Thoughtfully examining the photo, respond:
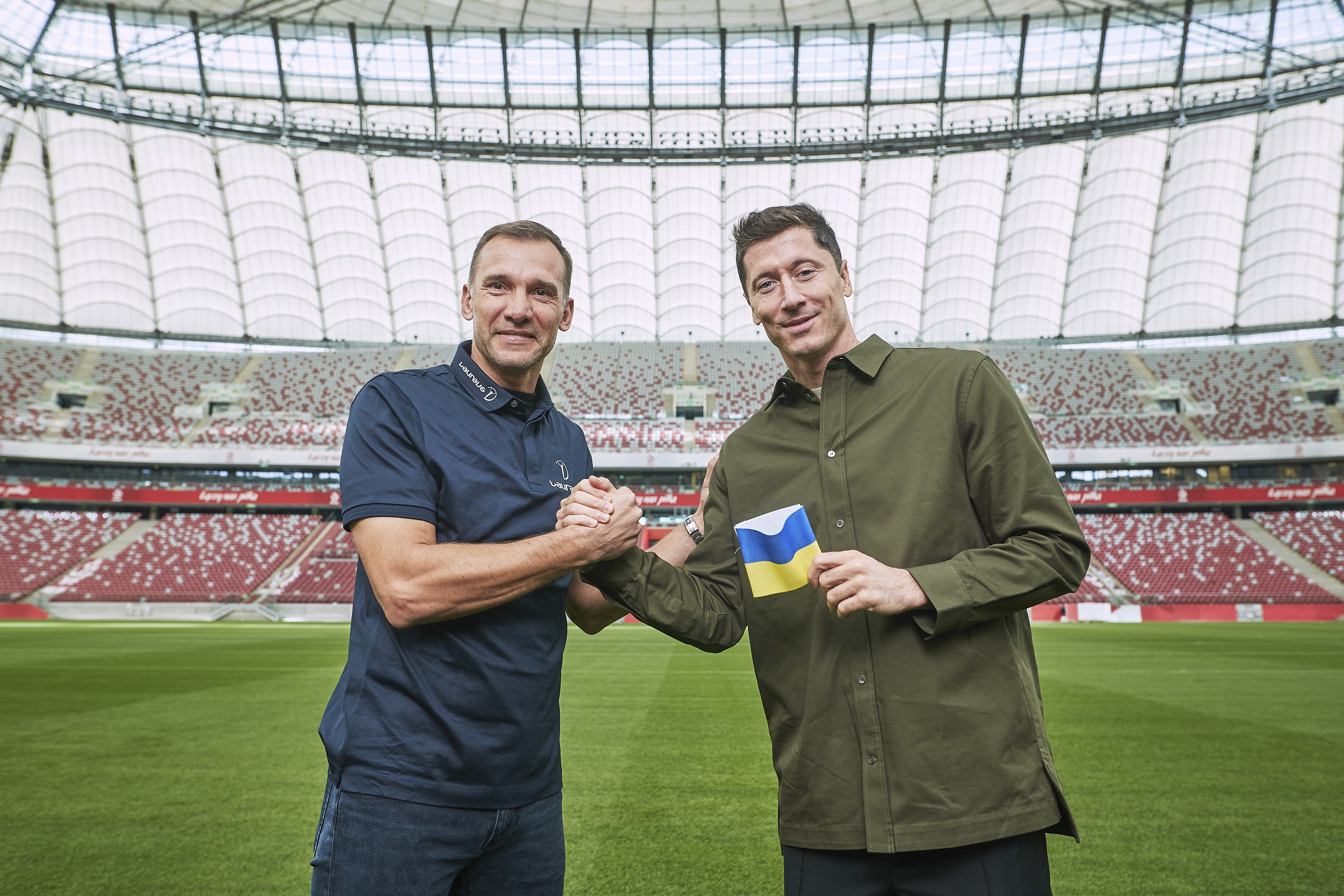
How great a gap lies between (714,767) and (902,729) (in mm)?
5508

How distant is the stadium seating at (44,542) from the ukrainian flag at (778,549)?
41.7 m

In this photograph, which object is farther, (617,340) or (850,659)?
(617,340)

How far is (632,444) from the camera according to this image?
4738cm

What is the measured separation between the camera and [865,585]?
1900 millimetres

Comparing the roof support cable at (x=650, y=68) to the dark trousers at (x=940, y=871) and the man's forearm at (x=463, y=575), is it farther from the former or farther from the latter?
the dark trousers at (x=940, y=871)

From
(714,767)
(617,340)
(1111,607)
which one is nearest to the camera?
(714,767)

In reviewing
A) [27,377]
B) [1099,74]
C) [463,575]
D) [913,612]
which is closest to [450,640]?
[463,575]

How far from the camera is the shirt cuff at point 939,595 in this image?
189 centimetres

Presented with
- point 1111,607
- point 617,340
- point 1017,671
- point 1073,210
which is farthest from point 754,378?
point 1017,671

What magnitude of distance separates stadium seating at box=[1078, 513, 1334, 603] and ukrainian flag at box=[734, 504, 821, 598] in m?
34.7

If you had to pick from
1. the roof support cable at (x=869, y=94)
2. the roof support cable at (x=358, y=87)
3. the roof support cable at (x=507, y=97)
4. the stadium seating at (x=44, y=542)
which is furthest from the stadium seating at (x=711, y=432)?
the stadium seating at (x=44, y=542)

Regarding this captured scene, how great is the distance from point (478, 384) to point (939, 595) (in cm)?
152

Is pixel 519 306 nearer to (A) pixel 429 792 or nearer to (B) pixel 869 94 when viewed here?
(A) pixel 429 792

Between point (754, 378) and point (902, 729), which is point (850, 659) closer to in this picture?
point (902, 729)
